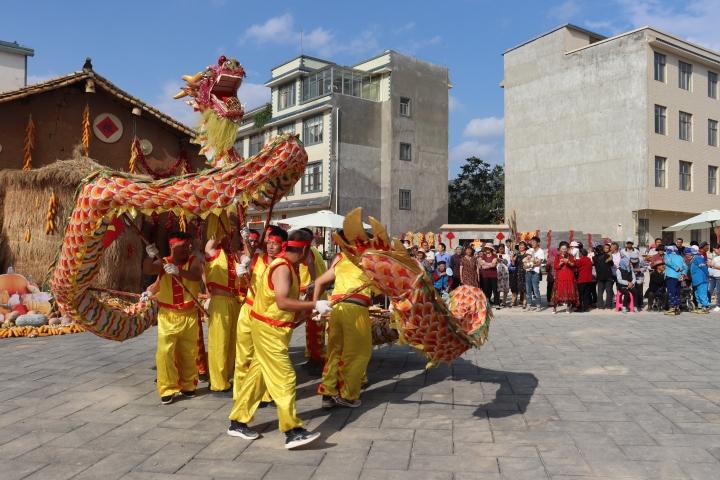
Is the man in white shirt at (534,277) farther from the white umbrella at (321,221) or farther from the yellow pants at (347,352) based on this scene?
the yellow pants at (347,352)

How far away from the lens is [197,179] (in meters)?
5.00

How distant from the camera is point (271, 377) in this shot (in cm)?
423

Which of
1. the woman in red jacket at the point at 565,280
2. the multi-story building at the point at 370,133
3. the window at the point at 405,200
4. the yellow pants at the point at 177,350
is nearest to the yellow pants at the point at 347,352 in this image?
the yellow pants at the point at 177,350

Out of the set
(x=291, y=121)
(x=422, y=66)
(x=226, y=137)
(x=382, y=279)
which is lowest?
(x=382, y=279)

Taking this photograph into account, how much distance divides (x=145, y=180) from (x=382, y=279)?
2.36m

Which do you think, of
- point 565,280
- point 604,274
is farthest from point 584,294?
point 604,274

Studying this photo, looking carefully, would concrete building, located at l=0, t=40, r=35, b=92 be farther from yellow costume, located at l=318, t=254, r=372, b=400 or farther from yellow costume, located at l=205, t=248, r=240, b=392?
yellow costume, located at l=318, t=254, r=372, b=400

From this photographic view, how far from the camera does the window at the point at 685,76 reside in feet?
92.9

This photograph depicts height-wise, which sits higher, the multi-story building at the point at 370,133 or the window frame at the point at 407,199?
the multi-story building at the point at 370,133

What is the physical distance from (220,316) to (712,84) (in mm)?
32880

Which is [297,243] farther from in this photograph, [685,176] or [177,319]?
[685,176]

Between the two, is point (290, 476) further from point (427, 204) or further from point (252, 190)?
point (427, 204)

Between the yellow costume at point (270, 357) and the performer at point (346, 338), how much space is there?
721 millimetres

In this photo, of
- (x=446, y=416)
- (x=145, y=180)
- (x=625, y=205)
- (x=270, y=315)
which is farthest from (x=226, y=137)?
(x=625, y=205)
